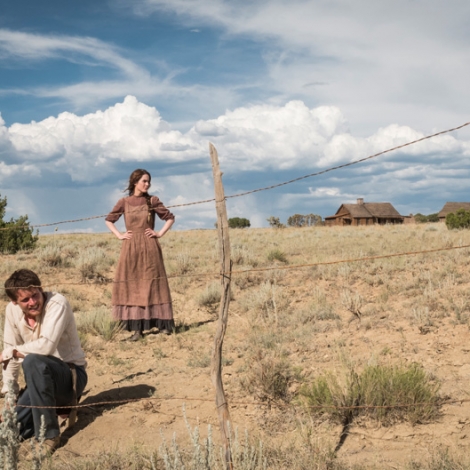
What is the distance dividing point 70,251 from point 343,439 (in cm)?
1240

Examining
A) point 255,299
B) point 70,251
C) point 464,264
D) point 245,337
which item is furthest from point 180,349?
point 70,251

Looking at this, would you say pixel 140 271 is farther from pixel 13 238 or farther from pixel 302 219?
pixel 302 219

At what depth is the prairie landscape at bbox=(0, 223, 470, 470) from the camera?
4.53 metres

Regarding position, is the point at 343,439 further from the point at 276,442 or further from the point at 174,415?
the point at 174,415

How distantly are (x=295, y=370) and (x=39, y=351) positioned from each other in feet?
9.06

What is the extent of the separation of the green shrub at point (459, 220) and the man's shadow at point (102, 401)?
1864cm

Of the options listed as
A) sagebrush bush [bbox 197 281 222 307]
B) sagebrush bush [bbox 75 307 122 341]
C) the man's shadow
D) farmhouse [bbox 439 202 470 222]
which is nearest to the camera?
the man's shadow

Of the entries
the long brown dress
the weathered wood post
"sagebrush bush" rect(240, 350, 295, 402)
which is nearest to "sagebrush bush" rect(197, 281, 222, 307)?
the long brown dress

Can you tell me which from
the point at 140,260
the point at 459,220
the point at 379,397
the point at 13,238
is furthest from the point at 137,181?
the point at 459,220

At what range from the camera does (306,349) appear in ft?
24.8

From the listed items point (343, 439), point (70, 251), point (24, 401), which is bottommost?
point (343, 439)

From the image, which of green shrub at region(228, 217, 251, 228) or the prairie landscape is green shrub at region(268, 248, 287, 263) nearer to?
the prairie landscape

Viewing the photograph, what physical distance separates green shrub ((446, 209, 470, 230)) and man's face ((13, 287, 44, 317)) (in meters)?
20.1

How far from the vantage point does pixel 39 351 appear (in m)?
4.78
